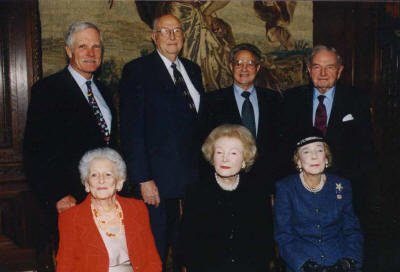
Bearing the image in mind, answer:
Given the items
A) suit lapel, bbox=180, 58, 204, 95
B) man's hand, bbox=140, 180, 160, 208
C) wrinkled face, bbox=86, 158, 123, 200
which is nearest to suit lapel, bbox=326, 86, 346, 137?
suit lapel, bbox=180, 58, 204, 95

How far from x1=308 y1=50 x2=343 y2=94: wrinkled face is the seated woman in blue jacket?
0.76 metres

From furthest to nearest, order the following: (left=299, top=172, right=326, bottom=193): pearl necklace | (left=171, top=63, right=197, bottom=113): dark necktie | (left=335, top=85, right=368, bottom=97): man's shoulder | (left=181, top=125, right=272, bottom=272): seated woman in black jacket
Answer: (left=335, top=85, right=368, bottom=97): man's shoulder < (left=171, top=63, right=197, bottom=113): dark necktie < (left=299, top=172, right=326, bottom=193): pearl necklace < (left=181, top=125, right=272, bottom=272): seated woman in black jacket

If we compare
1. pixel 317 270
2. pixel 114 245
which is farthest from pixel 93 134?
pixel 317 270

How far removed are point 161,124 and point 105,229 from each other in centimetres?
93

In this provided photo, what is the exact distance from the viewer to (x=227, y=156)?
8.43ft

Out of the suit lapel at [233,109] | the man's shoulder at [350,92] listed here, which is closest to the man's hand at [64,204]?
the suit lapel at [233,109]

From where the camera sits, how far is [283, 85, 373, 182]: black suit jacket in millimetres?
3158

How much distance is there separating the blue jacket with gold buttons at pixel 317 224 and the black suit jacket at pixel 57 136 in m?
Answer: 1.39

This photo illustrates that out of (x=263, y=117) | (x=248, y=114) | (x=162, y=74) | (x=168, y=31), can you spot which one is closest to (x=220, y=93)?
(x=248, y=114)

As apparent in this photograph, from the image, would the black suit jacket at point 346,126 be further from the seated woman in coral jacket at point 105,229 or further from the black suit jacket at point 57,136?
the black suit jacket at point 57,136

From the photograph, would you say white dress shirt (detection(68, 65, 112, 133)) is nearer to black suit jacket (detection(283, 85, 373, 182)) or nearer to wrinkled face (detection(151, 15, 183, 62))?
wrinkled face (detection(151, 15, 183, 62))

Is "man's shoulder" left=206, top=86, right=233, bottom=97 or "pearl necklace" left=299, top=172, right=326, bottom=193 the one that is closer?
"pearl necklace" left=299, top=172, right=326, bottom=193

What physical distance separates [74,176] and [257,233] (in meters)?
1.29

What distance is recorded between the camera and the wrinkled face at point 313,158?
8.71 ft
